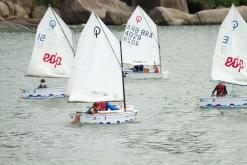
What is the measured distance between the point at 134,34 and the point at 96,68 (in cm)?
2630

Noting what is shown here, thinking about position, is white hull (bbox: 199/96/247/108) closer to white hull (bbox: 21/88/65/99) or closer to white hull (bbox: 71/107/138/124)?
white hull (bbox: 71/107/138/124)

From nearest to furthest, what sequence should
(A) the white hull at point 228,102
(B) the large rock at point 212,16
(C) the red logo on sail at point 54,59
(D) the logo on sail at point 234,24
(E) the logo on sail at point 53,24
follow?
1. (A) the white hull at point 228,102
2. (D) the logo on sail at point 234,24
3. (C) the red logo on sail at point 54,59
4. (E) the logo on sail at point 53,24
5. (B) the large rock at point 212,16

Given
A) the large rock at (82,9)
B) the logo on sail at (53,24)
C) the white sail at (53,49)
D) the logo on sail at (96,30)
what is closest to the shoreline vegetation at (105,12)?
the large rock at (82,9)

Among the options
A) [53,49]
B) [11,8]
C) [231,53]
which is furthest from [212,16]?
[231,53]

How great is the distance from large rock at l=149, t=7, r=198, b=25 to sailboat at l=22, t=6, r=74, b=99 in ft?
247

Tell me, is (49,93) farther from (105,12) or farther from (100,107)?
(105,12)

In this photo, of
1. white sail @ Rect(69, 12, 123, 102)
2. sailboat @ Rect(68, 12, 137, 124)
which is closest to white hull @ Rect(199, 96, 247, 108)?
sailboat @ Rect(68, 12, 137, 124)

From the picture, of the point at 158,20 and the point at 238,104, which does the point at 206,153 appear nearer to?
the point at 238,104

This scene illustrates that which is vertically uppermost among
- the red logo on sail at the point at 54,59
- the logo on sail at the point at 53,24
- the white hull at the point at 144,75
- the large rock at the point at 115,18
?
the large rock at the point at 115,18

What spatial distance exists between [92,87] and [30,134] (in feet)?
15.8

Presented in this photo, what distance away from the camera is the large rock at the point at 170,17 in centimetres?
14225

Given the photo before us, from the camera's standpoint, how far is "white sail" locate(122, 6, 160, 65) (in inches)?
3108

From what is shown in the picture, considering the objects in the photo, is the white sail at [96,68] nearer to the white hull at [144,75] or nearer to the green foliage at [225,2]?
the white hull at [144,75]

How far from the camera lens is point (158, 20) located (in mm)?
142375
